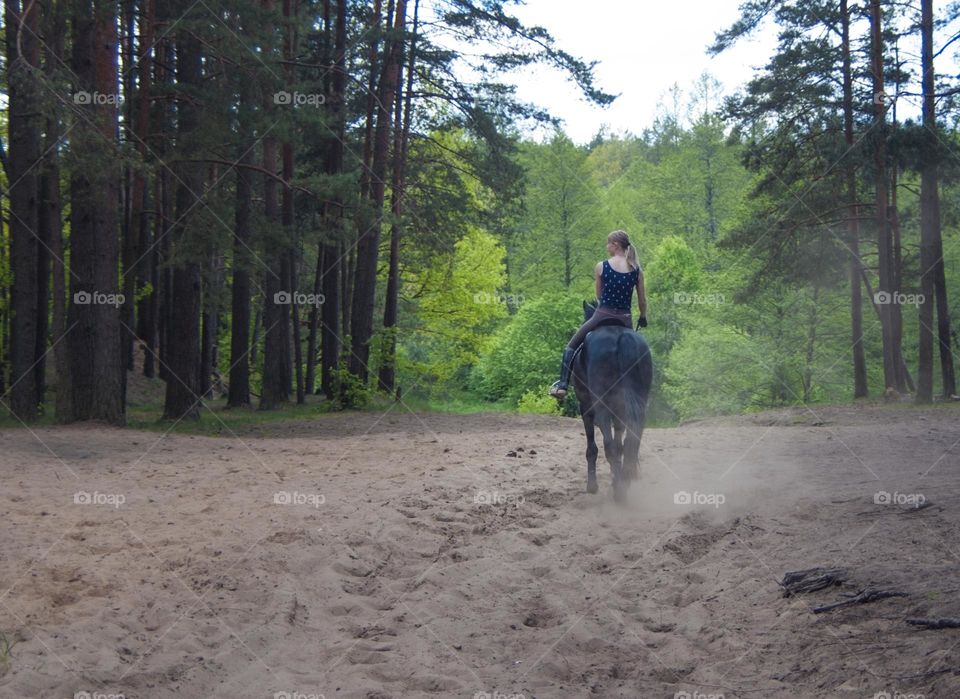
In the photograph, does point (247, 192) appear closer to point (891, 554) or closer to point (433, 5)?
point (433, 5)

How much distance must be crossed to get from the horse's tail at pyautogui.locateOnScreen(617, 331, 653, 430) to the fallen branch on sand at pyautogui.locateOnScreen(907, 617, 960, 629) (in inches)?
209

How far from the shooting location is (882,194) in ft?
85.0

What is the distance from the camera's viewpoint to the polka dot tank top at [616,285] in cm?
1102

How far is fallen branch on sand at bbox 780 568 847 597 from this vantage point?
22.6 feet

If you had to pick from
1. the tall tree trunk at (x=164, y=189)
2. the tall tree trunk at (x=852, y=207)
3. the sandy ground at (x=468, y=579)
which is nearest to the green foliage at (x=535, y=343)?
the tall tree trunk at (x=852, y=207)

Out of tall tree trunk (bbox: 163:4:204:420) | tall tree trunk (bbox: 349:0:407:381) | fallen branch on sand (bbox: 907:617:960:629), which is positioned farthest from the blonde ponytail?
tall tree trunk (bbox: 349:0:407:381)

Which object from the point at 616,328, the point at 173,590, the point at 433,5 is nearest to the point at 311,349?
the point at 433,5

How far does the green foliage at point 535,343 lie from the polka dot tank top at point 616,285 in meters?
32.0

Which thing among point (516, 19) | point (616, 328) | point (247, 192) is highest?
point (516, 19)

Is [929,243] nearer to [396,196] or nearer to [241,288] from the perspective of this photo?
[396,196]

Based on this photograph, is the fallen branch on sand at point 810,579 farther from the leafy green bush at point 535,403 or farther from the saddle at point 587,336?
the leafy green bush at point 535,403

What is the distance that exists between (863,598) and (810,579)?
634mm

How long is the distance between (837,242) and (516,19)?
12.5 meters

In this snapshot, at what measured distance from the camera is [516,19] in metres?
24.0
